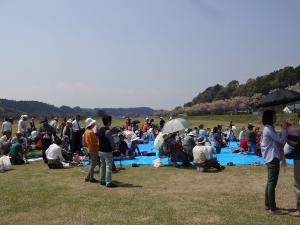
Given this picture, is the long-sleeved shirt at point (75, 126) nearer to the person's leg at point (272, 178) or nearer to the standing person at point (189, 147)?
the standing person at point (189, 147)

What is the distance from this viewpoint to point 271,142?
8078 millimetres

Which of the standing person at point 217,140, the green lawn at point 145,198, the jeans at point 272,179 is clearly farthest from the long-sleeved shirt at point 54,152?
the jeans at point 272,179

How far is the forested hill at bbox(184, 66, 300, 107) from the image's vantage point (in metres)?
99.6

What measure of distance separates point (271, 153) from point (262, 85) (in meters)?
99.1

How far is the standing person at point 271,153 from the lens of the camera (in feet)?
25.9

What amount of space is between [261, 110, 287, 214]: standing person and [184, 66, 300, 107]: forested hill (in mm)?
91589

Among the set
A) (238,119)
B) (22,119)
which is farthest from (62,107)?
(22,119)

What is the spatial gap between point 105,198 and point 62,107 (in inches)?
6785

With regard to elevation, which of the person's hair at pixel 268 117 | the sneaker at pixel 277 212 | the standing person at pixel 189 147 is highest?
the person's hair at pixel 268 117

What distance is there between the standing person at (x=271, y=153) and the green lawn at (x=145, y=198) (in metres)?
0.36

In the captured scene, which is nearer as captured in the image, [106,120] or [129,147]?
[106,120]

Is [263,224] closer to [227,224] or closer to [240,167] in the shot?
[227,224]

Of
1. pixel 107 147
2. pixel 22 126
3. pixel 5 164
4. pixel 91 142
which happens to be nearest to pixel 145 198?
pixel 107 147

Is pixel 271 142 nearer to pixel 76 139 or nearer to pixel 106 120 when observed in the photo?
pixel 106 120
